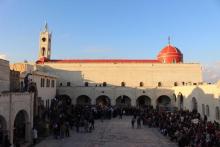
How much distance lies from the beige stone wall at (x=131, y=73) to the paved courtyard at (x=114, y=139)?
21442 millimetres

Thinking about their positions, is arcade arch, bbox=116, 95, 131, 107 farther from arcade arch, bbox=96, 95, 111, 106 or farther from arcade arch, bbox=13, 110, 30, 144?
arcade arch, bbox=13, 110, 30, 144

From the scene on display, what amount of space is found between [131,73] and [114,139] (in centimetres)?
2683

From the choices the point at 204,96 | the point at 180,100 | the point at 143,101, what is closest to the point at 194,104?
the point at 204,96

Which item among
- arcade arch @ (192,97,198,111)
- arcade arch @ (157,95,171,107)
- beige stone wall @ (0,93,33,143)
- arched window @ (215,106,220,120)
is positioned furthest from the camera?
arcade arch @ (157,95,171,107)

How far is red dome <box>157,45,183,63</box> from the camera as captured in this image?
172 ft

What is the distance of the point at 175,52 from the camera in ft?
174

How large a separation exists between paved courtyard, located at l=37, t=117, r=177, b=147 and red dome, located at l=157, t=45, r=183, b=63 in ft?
88.8

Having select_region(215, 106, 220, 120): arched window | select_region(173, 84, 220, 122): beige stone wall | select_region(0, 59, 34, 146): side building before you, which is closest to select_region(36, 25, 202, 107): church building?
select_region(173, 84, 220, 122): beige stone wall

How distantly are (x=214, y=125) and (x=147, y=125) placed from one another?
364 inches

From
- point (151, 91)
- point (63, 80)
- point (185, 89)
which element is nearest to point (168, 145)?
point (185, 89)

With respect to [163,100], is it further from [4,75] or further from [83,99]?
[4,75]

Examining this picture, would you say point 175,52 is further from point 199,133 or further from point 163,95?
point 199,133

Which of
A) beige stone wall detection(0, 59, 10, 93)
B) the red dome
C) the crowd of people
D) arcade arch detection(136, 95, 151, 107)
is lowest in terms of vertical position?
the crowd of people

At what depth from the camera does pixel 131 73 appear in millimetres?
48438
